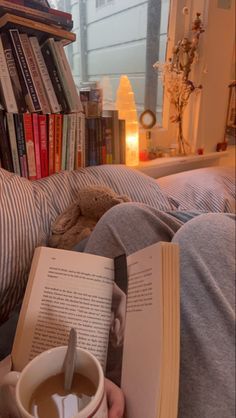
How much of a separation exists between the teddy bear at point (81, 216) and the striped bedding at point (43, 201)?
3cm

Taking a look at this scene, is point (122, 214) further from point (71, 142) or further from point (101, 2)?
point (101, 2)

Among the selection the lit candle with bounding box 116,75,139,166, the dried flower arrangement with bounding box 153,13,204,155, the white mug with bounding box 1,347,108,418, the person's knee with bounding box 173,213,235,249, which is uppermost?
the dried flower arrangement with bounding box 153,13,204,155

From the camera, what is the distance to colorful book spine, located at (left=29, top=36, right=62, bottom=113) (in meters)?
0.93

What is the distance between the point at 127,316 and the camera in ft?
1.42

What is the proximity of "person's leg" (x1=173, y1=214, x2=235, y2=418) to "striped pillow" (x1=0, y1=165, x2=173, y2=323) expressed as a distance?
15.2 inches

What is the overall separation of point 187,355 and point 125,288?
0.40 feet

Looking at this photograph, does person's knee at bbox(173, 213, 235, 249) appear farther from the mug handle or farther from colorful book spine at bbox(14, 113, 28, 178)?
colorful book spine at bbox(14, 113, 28, 178)

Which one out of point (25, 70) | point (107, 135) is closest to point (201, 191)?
point (107, 135)

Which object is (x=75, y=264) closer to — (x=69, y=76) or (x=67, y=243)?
(x=67, y=243)

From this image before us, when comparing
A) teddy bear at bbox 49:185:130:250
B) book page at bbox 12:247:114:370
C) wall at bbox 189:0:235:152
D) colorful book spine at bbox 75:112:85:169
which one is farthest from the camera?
wall at bbox 189:0:235:152

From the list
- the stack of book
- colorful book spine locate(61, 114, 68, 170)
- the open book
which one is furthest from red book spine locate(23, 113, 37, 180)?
the open book

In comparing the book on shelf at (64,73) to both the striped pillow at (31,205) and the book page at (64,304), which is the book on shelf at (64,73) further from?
the book page at (64,304)

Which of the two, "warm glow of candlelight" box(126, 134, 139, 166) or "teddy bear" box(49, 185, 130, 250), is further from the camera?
"warm glow of candlelight" box(126, 134, 139, 166)

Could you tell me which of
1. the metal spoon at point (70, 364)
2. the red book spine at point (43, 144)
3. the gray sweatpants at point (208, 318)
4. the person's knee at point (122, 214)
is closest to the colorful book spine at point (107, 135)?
the red book spine at point (43, 144)
